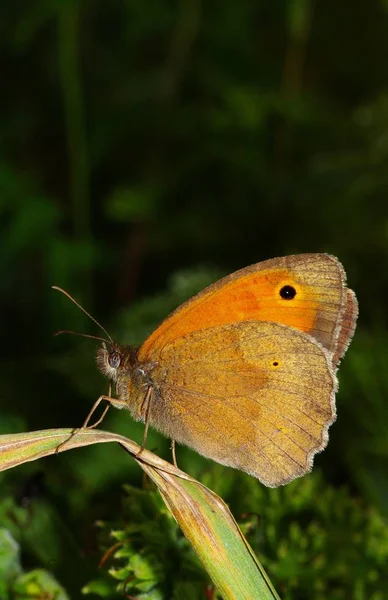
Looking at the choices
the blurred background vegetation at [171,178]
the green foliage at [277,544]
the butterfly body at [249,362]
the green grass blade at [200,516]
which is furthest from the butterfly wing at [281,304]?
the blurred background vegetation at [171,178]

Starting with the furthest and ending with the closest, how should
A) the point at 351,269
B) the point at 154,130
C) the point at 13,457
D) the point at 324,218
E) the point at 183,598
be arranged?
the point at 154,130 → the point at 324,218 → the point at 351,269 → the point at 183,598 → the point at 13,457

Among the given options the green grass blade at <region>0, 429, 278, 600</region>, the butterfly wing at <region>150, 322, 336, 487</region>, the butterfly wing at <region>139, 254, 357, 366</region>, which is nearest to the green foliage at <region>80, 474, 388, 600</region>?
the butterfly wing at <region>150, 322, 336, 487</region>

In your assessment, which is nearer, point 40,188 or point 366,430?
point 366,430

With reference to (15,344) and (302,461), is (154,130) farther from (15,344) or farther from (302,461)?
(302,461)

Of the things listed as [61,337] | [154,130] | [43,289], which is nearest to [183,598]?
[61,337]

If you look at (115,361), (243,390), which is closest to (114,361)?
(115,361)

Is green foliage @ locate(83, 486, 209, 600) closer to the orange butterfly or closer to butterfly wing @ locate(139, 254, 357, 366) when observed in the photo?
A: the orange butterfly

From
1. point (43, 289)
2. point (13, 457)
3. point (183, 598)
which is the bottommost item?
point (183, 598)
